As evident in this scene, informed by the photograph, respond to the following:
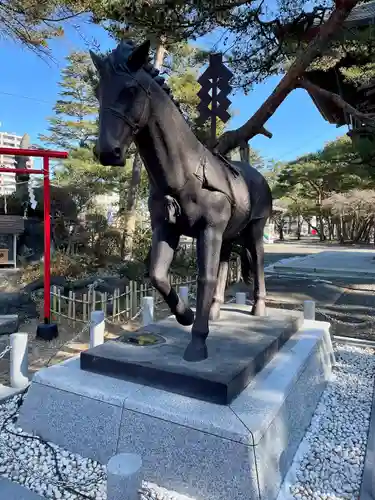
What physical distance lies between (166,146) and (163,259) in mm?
744

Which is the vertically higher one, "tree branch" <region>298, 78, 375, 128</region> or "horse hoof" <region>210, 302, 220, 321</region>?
"tree branch" <region>298, 78, 375, 128</region>

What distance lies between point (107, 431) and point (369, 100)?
Answer: 21.7 feet

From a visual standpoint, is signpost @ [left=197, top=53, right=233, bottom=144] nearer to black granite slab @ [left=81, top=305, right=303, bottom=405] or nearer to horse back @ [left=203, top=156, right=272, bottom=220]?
horse back @ [left=203, top=156, right=272, bottom=220]

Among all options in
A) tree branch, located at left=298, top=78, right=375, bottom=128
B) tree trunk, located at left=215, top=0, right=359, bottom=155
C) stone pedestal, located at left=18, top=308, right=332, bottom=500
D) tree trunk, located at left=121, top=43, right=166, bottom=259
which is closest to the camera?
stone pedestal, located at left=18, top=308, right=332, bottom=500

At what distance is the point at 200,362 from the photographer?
94.7 inches

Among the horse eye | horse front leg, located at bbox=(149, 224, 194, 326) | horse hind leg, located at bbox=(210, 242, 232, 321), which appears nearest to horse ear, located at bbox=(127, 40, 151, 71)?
the horse eye

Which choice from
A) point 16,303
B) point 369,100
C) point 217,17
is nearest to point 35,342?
point 16,303

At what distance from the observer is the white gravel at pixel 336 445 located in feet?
6.61

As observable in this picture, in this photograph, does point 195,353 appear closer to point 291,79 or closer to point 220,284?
point 220,284

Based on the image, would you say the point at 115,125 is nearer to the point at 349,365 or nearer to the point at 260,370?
the point at 260,370

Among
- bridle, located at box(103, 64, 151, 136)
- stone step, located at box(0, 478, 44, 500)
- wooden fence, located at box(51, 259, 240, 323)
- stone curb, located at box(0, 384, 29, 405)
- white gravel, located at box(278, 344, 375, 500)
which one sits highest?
bridle, located at box(103, 64, 151, 136)

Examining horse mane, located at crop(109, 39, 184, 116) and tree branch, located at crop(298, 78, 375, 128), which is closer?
horse mane, located at crop(109, 39, 184, 116)

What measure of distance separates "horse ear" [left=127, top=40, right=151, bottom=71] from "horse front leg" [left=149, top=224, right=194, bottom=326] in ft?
3.26

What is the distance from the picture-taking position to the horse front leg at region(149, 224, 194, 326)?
2451 mm
